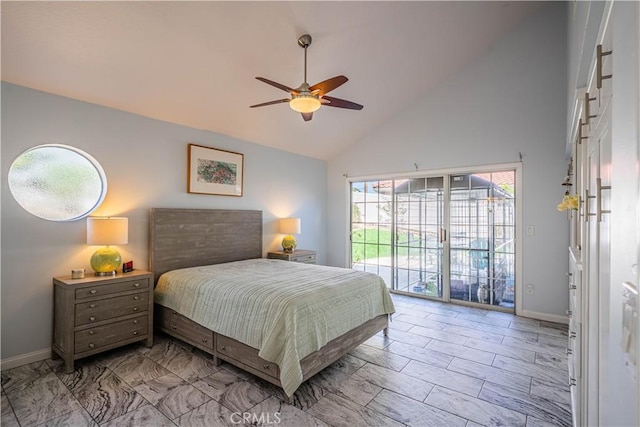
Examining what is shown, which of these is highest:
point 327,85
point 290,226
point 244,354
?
point 327,85

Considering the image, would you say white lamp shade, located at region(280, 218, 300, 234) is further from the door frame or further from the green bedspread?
the door frame

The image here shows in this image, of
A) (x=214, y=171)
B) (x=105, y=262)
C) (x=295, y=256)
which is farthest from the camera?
(x=295, y=256)

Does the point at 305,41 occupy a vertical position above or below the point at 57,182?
above

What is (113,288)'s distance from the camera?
284 centimetres

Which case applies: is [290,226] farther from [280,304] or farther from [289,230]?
[280,304]

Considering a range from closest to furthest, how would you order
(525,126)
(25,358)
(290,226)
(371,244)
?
(25,358), (525,126), (290,226), (371,244)

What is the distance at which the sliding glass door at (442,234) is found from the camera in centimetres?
438

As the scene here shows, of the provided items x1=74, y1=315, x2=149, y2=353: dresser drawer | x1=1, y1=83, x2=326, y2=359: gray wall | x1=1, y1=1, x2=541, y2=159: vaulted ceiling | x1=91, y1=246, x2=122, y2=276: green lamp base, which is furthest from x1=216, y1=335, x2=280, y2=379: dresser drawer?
x1=1, y1=1, x2=541, y2=159: vaulted ceiling

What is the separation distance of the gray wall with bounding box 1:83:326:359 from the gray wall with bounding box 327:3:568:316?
3080 millimetres

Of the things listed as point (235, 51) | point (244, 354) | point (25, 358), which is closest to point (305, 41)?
point (235, 51)

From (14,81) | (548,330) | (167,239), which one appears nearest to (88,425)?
(167,239)

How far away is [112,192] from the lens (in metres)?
3.25

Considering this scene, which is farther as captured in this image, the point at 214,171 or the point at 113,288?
the point at 214,171

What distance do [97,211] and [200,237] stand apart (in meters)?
1.15
